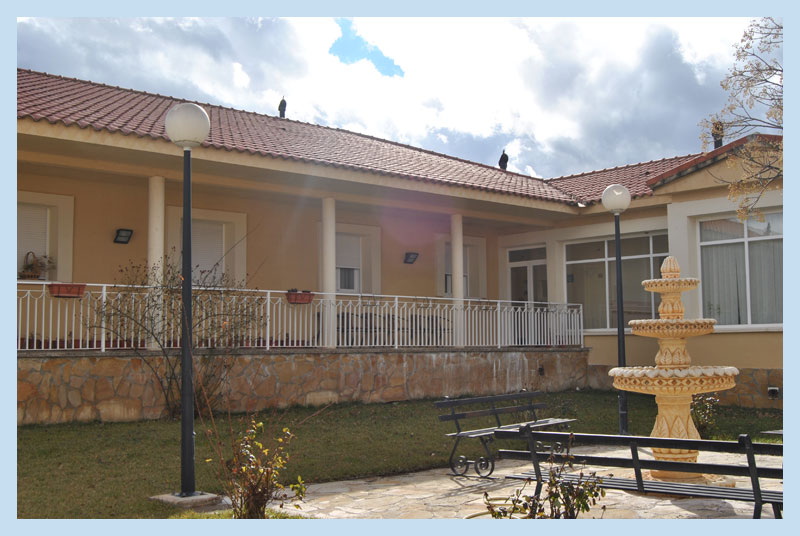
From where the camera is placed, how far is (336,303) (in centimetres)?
1322

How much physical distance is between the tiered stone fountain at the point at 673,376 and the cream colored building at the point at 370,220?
6225mm

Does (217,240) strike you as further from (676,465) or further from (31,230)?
(676,465)

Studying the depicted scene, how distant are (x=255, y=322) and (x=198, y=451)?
4380 millimetres

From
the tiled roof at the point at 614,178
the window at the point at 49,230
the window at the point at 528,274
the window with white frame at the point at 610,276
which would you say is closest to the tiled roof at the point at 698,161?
the tiled roof at the point at 614,178

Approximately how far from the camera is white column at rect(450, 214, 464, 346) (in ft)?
48.2

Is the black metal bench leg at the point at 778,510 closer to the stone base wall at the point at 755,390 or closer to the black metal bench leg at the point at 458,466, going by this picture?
the black metal bench leg at the point at 458,466

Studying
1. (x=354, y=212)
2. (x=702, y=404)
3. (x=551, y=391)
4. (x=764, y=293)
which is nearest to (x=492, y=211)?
(x=354, y=212)

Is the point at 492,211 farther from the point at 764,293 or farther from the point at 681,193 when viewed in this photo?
the point at 764,293

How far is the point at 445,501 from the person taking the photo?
6719 mm

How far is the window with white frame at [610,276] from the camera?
52.6 ft

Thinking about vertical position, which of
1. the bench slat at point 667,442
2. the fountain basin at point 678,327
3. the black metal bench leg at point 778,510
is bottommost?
the black metal bench leg at point 778,510

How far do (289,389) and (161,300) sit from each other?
2.37 m

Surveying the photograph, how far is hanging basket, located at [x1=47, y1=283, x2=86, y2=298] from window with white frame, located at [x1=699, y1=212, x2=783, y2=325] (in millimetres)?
10733

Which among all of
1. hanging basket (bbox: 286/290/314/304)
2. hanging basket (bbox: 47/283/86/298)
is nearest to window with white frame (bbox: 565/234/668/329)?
hanging basket (bbox: 286/290/314/304)
